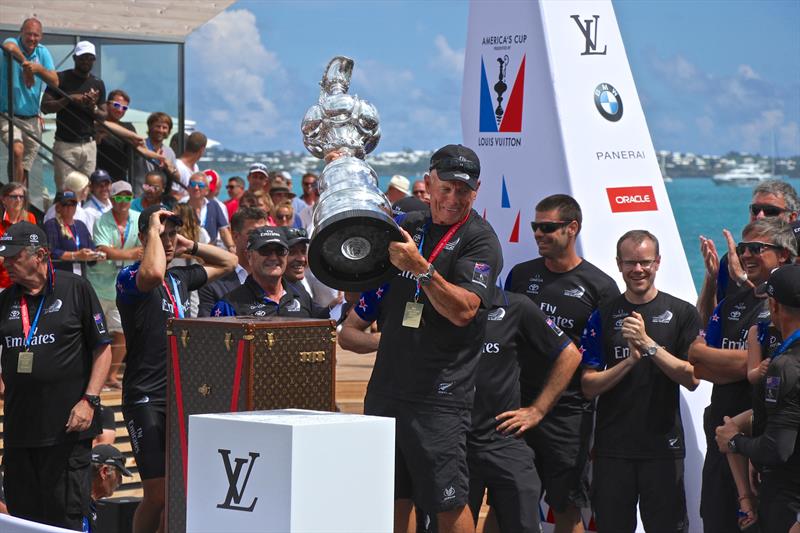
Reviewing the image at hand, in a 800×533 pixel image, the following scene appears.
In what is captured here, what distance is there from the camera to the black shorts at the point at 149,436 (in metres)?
5.81

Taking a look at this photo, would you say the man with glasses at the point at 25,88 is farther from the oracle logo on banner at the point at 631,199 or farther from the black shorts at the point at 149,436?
the oracle logo on banner at the point at 631,199

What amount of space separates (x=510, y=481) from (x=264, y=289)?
147 cm

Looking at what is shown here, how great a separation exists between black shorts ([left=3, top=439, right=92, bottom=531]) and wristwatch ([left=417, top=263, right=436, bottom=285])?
2356 millimetres

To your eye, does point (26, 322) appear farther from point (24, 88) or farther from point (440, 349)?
point (24, 88)

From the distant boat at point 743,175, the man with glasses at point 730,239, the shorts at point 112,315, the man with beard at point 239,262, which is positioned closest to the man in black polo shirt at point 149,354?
the man with beard at point 239,262

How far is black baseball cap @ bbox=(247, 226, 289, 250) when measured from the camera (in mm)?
5730

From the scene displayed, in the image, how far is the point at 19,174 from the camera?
10.8m

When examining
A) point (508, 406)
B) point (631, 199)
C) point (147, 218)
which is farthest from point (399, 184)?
point (508, 406)

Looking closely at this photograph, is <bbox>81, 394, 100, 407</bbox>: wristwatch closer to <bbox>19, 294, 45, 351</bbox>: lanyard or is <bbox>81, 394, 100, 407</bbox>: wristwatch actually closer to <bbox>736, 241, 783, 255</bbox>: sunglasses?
<bbox>19, 294, 45, 351</bbox>: lanyard

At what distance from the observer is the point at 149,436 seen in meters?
5.82

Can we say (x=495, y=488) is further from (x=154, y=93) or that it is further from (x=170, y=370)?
(x=154, y=93)

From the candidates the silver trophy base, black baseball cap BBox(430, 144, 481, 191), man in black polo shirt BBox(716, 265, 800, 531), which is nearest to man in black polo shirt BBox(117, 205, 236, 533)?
the silver trophy base

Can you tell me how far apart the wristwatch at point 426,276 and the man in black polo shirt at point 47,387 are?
2162 mm

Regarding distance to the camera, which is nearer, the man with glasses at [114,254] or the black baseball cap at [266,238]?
Answer: the black baseball cap at [266,238]
